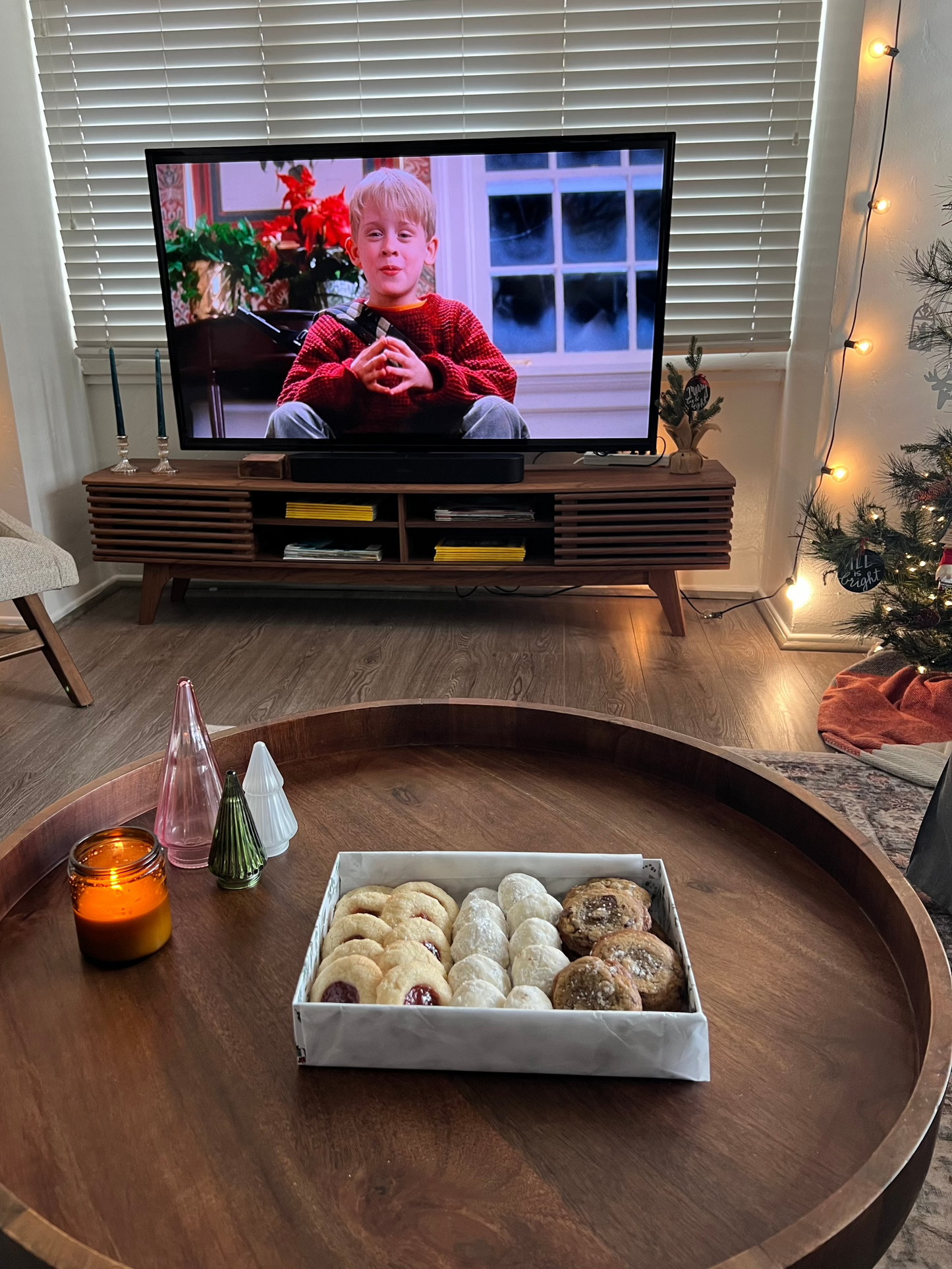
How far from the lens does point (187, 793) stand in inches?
43.4

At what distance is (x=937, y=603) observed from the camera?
2289 millimetres

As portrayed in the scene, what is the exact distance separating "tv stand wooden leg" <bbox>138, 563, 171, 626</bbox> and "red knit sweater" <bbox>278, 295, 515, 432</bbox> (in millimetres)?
658

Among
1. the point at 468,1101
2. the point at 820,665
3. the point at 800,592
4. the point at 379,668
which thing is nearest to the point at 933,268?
the point at 800,592

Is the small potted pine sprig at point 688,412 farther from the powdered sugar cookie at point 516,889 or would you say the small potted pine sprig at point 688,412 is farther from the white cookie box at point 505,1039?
the white cookie box at point 505,1039

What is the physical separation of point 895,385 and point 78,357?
8.47 ft

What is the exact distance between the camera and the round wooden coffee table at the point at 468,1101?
0.65m

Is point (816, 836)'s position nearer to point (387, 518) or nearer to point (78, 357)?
point (387, 518)

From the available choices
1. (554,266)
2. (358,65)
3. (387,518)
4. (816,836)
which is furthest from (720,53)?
(816,836)

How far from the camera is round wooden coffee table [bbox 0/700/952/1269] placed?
65cm

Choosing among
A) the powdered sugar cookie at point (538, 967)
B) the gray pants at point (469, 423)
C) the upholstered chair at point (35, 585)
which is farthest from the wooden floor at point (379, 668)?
the powdered sugar cookie at point (538, 967)

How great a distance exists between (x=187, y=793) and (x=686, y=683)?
180 cm

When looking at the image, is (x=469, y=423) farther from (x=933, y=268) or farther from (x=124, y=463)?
(x=933, y=268)

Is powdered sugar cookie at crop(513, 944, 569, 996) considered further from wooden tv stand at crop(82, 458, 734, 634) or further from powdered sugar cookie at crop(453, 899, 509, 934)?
wooden tv stand at crop(82, 458, 734, 634)

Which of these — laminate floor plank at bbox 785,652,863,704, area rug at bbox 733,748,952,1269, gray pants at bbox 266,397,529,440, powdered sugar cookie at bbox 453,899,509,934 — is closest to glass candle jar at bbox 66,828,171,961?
powdered sugar cookie at bbox 453,899,509,934
